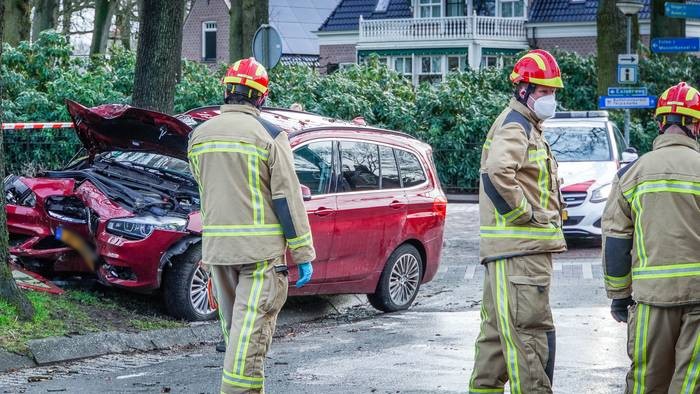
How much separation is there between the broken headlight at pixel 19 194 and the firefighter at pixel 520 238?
231 inches

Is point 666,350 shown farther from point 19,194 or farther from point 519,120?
point 19,194

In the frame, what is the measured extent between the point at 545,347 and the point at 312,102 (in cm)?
1682

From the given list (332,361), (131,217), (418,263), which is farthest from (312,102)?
(332,361)

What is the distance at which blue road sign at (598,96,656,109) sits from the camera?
71.6 ft

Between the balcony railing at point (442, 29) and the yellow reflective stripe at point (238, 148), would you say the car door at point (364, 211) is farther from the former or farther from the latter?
the balcony railing at point (442, 29)

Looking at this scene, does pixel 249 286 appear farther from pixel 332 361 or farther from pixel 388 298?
pixel 388 298

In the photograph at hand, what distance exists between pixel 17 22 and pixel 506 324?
22753 mm

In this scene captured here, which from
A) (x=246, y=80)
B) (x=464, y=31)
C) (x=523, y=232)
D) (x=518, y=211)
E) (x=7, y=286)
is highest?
(x=464, y=31)

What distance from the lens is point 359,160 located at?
38.1ft

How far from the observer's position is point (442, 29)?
46.8m

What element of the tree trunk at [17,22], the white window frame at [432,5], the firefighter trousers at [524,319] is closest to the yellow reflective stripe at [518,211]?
the firefighter trousers at [524,319]

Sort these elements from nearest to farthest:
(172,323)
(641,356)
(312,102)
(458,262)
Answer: (641,356)
(172,323)
(458,262)
(312,102)

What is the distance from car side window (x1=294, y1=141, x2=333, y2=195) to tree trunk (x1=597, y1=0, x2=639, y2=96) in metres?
15.5

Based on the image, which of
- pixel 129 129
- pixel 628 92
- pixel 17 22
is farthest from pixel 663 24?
pixel 129 129
